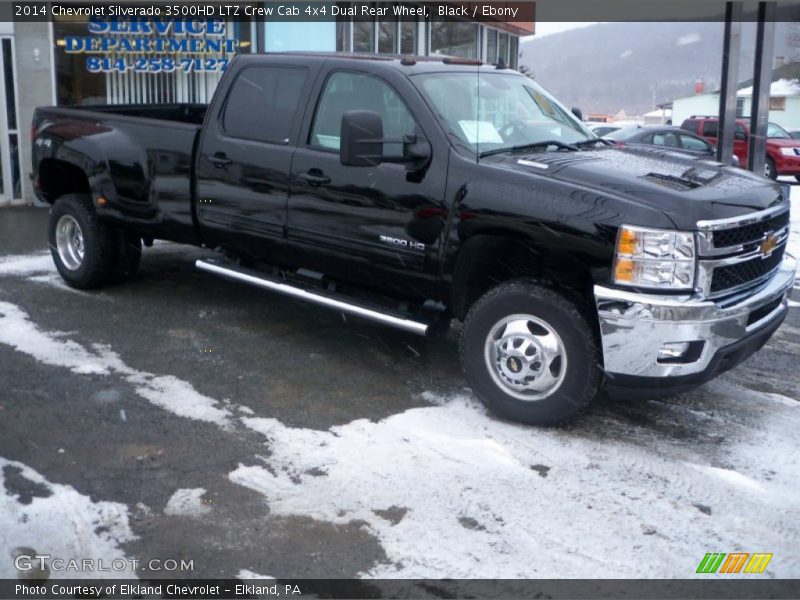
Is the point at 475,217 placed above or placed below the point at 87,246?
above

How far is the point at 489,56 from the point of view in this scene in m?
20.4

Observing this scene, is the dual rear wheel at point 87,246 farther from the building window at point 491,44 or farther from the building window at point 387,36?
the building window at point 491,44

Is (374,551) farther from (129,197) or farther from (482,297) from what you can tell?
(129,197)

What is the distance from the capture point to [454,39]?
733 inches

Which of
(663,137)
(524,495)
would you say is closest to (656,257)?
(524,495)

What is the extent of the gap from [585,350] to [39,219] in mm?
8888

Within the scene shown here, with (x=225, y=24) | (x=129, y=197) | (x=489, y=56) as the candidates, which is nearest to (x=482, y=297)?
(x=129, y=197)

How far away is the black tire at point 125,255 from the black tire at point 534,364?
3.73 meters

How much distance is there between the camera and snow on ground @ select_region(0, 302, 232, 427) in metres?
5.23

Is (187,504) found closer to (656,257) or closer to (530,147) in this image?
(656,257)

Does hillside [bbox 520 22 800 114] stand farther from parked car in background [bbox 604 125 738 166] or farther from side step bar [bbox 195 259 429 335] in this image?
parked car in background [bbox 604 125 738 166]

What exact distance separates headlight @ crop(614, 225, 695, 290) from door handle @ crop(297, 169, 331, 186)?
208cm

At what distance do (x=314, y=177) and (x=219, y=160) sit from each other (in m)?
0.93

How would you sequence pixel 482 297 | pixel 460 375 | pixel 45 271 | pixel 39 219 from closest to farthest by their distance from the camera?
pixel 482 297
pixel 460 375
pixel 45 271
pixel 39 219
